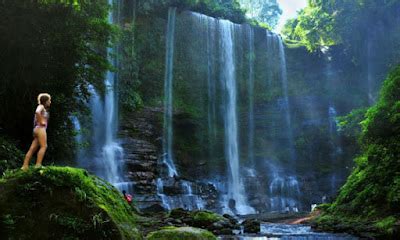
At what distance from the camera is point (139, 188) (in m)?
20.7

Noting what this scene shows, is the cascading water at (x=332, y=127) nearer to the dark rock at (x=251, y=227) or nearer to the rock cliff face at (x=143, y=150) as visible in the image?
the rock cliff face at (x=143, y=150)

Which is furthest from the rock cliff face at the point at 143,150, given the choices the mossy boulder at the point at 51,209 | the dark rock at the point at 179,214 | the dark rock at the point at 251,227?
the mossy boulder at the point at 51,209

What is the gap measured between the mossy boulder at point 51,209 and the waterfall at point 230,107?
22.0 meters

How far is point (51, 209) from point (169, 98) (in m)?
23.1

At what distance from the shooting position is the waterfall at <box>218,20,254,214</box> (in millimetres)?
26750

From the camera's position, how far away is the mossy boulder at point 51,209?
167 inches

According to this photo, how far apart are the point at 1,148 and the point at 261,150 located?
22.3 m

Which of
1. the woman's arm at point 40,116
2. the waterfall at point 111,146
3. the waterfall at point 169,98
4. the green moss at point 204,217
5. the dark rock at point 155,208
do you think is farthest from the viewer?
the waterfall at point 169,98

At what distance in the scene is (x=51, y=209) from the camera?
4.40 meters

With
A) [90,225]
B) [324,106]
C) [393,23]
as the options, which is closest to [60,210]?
[90,225]

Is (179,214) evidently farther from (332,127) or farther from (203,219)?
(332,127)

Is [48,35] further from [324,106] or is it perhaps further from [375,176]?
[324,106]

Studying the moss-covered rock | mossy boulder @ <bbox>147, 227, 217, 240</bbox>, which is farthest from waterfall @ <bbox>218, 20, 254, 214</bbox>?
mossy boulder @ <bbox>147, 227, 217, 240</bbox>

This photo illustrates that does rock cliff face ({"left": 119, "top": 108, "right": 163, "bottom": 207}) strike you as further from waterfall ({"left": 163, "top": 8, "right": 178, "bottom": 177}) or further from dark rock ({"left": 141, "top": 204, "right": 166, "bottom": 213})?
waterfall ({"left": 163, "top": 8, "right": 178, "bottom": 177})
